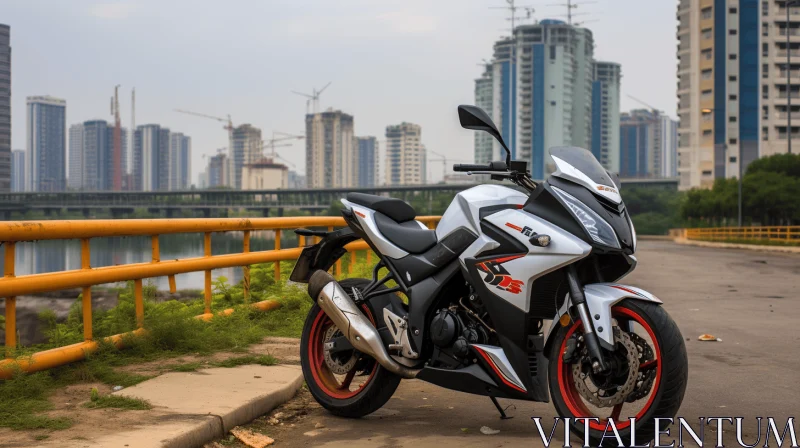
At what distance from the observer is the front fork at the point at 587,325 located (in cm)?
440

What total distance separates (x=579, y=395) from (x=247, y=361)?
2.87 meters

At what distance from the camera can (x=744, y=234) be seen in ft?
206

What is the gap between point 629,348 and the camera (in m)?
4.39

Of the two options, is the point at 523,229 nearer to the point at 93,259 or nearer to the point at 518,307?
the point at 518,307

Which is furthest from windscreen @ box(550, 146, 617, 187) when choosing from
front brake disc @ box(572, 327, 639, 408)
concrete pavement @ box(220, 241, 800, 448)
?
concrete pavement @ box(220, 241, 800, 448)

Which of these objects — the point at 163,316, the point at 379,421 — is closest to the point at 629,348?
the point at 379,421

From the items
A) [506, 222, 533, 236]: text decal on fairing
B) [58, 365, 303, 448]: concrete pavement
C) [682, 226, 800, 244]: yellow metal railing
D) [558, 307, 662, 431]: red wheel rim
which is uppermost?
[506, 222, 533, 236]: text decal on fairing

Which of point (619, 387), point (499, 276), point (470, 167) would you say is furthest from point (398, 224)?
point (619, 387)

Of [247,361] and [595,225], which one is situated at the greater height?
[595,225]

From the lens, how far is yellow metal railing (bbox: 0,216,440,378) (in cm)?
552

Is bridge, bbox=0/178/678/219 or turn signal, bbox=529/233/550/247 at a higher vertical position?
bridge, bbox=0/178/678/219

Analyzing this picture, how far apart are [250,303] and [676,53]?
13357 cm

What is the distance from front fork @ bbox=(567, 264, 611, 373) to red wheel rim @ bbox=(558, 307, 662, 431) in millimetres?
82

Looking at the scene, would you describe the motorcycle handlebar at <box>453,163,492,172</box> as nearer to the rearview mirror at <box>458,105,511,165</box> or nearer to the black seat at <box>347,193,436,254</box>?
the rearview mirror at <box>458,105,511,165</box>
